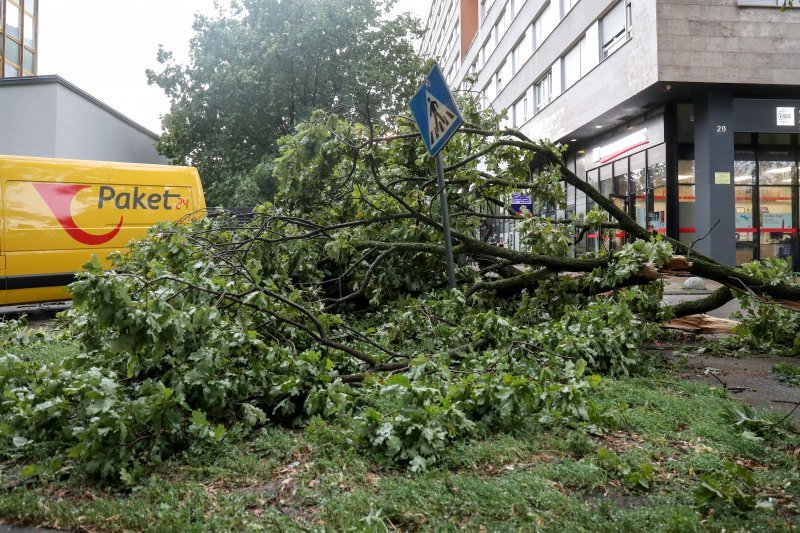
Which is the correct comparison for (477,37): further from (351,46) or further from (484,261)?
(484,261)

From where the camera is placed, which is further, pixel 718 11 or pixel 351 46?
pixel 351 46

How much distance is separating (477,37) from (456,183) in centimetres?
3516

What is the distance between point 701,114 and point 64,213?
622 inches

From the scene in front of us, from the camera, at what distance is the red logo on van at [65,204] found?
32.4 ft

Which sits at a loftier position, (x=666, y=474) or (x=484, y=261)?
(x=484, y=261)

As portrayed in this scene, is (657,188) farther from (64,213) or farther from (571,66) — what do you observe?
(64,213)

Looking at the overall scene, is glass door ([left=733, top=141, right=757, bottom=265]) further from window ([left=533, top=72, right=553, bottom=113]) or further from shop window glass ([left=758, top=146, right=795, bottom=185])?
window ([left=533, top=72, right=553, bottom=113])

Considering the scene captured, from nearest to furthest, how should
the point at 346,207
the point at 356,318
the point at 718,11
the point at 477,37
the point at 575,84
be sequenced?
the point at 356,318, the point at 346,207, the point at 718,11, the point at 575,84, the point at 477,37

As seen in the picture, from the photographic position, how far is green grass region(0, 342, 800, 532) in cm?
246

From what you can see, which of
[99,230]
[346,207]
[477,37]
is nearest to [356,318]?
[346,207]

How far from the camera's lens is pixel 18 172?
31.5ft

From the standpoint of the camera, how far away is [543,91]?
26.2 metres

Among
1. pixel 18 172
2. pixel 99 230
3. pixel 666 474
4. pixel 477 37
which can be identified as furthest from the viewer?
pixel 477 37

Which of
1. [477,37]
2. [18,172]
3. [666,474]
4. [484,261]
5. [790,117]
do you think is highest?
[477,37]
